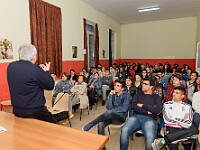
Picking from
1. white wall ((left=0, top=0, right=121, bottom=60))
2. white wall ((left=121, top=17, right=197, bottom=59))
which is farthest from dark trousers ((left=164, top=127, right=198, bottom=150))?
white wall ((left=121, top=17, right=197, bottom=59))

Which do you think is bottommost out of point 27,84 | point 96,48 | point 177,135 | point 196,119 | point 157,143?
point 157,143

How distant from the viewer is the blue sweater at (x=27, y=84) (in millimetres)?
1686

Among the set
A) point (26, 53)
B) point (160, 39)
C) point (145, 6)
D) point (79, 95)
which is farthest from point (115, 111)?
point (160, 39)

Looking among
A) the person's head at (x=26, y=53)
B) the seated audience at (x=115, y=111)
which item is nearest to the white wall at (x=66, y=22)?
the person's head at (x=26, y=53)

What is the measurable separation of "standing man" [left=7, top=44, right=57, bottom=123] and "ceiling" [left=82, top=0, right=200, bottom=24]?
5.67 metres

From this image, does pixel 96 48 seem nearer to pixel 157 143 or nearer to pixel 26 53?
pixel 157 143

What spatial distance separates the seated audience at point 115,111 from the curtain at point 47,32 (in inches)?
112

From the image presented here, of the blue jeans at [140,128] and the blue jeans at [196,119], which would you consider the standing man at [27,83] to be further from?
the blue jeans at [196,119]

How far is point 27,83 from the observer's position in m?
1.70

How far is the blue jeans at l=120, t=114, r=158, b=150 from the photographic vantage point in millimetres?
2223

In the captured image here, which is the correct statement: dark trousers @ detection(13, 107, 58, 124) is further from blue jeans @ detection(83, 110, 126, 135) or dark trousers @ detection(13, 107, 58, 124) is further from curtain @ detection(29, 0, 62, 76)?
curtain @ detection(29, 0, 62, 76)

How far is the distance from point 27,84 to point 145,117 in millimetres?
A: 1678

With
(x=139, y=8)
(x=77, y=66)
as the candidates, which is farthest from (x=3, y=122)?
(x=139, y=8)

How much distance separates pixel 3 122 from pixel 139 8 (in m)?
7.45
